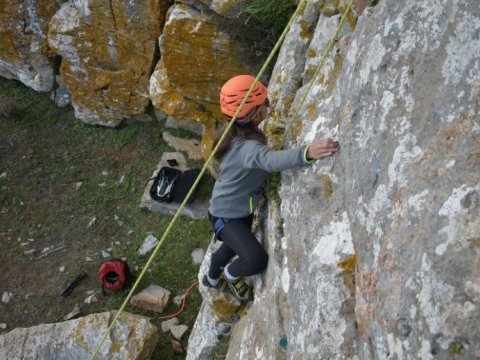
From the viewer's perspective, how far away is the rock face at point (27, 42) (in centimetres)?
1126

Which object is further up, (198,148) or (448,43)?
(448,43)

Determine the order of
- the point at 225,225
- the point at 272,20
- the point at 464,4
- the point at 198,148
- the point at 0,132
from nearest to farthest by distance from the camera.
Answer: the point at 464,4 < the point at 225,225 < the point at 272,20 < the point at 198,148 < the point at 0,132

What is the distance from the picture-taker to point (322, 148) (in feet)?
11.8

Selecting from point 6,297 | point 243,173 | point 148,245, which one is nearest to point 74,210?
point 148,245

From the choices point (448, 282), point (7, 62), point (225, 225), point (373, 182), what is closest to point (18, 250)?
point (7, 62)

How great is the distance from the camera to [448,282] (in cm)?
226

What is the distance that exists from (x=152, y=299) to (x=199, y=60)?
447cm

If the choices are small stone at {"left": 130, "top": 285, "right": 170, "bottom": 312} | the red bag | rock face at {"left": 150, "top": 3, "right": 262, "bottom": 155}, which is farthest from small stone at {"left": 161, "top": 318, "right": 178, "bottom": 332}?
rock face at {"left": 150, "top": 3, "right": 262, "bottom": 155}

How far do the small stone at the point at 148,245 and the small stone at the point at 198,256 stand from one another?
32.9 inches

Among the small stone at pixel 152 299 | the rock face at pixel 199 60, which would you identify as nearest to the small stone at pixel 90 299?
the small stone at pixel 152 299

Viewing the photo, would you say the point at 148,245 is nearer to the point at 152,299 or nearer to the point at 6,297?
the point at 152,299

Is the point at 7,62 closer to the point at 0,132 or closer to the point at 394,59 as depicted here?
the point at 0,132

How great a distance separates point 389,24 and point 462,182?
132cm

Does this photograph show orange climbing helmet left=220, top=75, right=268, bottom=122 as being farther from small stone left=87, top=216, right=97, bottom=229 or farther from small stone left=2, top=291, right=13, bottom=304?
small stone left=2, top=291, right=13, bottom=304
